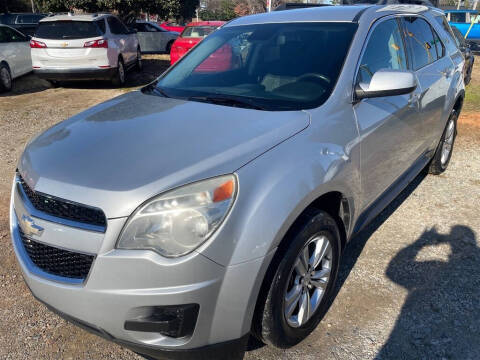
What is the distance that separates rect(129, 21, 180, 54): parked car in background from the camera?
701 inches

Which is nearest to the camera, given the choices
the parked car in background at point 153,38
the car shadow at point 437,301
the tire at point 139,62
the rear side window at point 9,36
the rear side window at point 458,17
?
the car shadow at point 437,301

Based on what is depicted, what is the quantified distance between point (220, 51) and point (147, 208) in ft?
6.54

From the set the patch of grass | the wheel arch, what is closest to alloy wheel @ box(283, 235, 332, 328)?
the wheel arch

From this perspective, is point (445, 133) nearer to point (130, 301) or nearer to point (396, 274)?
point (396, 274)

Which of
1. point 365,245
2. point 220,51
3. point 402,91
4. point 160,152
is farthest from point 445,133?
point 160,152

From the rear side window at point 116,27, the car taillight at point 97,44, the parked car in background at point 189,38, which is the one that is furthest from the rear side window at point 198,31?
the car taillight at point 97,44

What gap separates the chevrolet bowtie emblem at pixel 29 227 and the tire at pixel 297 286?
1.06 meters

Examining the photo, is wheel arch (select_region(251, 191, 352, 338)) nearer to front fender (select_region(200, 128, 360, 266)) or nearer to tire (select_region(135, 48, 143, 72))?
front fender (select_region(200, 128, 360, 266))

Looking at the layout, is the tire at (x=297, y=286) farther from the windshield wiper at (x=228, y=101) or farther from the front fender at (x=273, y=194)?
the windshield wiper at (x=228, y=101)

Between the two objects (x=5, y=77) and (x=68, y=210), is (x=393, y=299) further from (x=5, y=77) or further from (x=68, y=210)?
(x=5, y=77)

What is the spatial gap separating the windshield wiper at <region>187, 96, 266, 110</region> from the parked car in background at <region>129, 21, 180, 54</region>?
16254mm

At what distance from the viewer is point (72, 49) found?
9.28 metres

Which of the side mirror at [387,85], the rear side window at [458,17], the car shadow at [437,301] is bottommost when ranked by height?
the car shadow at [437,301]

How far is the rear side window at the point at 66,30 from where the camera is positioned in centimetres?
934
